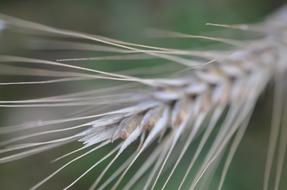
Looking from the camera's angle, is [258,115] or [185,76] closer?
[185,76]

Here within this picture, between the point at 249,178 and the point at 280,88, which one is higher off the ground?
the point at 280,88

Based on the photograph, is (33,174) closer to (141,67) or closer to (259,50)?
(141,67)

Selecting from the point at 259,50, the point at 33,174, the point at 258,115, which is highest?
the point at 259,50

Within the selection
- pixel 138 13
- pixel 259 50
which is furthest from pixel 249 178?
pixel 138 13

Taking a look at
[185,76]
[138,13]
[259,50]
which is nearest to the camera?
[185,76]

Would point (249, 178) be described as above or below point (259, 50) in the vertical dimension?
below

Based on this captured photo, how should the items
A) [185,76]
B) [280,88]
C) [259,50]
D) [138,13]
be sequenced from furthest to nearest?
[138,13], [280,88], [259,50], [185,76]

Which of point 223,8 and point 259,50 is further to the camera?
point 223,8

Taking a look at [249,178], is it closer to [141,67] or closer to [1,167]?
[141,67]

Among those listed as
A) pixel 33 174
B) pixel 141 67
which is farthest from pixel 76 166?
pixel 141 67
